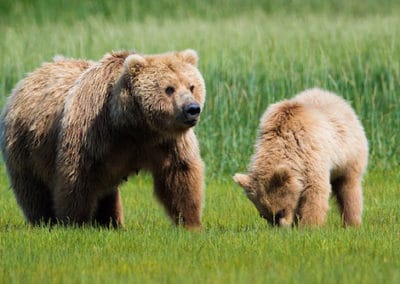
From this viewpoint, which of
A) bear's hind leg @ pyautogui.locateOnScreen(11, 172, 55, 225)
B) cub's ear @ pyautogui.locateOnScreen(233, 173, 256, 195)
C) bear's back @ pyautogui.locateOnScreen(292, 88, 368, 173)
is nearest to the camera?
cub's ear @ pyautogui.locateOnScreen(233, 173, 256, 195)

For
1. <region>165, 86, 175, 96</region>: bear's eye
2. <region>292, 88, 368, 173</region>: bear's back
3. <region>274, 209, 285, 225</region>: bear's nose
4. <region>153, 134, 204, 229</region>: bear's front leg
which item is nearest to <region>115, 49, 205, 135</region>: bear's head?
<region>165, 86, 175, 96</region>: bear's eye

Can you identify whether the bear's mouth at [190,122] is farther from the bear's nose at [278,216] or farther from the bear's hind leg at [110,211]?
the bear's hind leg at [110,211]

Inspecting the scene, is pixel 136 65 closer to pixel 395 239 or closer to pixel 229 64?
pixel 395 239

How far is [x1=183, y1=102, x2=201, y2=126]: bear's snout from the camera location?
24.4 feet

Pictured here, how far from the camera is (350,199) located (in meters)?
8.84

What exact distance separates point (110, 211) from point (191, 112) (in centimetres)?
192

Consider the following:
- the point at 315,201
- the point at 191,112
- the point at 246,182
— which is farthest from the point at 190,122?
the point at 315,201

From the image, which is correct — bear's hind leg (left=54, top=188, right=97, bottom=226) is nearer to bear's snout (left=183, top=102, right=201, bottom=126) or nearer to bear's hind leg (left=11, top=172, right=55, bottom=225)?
bear's hind leg (left=11, top=172, right=55, bottom=225)

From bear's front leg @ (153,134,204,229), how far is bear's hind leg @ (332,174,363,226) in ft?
4.58

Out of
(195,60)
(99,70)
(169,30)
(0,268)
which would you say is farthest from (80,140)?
(169,30)

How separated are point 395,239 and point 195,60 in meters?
2.21

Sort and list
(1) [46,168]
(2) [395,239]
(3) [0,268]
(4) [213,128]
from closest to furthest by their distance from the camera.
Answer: (3) [0,268]
(2) [395,239]
(1) [46,168]
(4) [213,128]

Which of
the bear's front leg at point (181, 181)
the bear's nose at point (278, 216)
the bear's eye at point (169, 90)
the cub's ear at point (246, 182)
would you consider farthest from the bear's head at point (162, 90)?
the bear's nose at point (278, 216)

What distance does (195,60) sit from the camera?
805 cm
